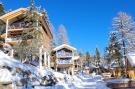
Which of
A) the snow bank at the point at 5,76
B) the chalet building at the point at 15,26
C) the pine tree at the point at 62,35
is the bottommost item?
the snow bank at the point at 5,76

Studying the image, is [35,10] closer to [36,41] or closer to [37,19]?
[37,19]

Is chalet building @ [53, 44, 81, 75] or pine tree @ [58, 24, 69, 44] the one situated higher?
pine tree @ [58, 24, 69, 44]

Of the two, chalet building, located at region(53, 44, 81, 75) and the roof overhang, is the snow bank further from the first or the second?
chalet building, located at region(53, 44, 81, 75)

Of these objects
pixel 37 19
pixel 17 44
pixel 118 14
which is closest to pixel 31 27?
pixel 37 19

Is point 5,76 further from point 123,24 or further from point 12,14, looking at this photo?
point 123,24

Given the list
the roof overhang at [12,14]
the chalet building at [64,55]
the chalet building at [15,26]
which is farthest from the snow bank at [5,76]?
the chalet building at [64,55]

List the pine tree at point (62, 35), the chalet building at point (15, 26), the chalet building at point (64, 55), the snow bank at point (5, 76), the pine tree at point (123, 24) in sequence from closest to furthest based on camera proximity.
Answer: the snow bank at point (5, 76) < the chalet building at point (15, 26) < the pine tree at point (123, 24) < the chalet building at point (64, 55) < the pine tree at point (62, 35)

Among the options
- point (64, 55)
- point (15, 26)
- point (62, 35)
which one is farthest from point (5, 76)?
point (62, 35)

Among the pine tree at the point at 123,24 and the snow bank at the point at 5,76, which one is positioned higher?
the pine tree at the point at 123,24

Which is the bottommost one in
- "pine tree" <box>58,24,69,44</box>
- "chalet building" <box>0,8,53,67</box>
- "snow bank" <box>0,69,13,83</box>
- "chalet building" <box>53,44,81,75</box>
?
"snow bank" <box>0,69,13,83</box>

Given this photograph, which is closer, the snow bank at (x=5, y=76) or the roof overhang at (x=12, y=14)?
the snow bank at (x=5, y=76)

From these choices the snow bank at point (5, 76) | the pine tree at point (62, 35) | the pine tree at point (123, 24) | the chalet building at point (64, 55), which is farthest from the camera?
the pine tree at point (62, 35)

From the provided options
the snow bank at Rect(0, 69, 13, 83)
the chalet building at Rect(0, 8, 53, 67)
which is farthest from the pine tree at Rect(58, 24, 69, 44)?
the snow bank at Rect(0, 69, 13, 83)

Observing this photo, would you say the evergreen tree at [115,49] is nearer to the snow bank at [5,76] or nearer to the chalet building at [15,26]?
the chalet building at [15,26]
